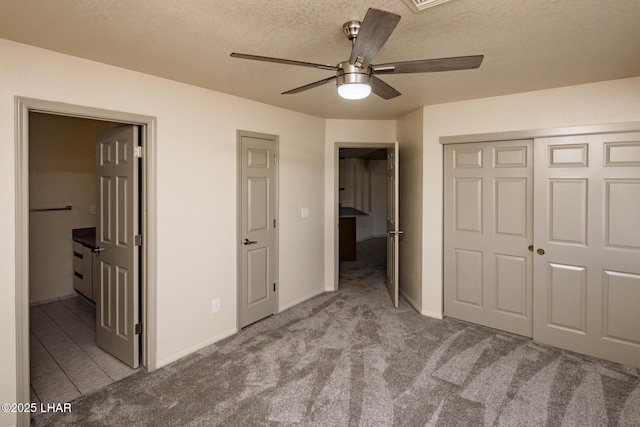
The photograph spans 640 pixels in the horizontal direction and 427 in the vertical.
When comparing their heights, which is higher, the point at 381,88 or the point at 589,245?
the point at 381,88

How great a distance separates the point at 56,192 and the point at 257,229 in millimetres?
2790

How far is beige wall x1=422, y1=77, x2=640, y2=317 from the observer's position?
294 cm

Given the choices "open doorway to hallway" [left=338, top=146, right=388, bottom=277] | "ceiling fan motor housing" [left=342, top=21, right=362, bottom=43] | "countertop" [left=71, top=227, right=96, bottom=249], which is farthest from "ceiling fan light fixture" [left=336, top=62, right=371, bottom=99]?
"open doorway to hallway" [left=338, top=146, right=388, bottom=277]

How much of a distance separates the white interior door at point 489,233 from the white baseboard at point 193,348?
2.40 meters

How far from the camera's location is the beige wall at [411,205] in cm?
411

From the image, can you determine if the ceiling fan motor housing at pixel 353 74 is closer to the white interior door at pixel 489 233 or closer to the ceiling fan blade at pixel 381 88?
the ceiling fan blade at pixel 381 88

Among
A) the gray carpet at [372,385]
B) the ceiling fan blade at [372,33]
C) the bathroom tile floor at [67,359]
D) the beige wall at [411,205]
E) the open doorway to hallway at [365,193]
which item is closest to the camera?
the ceiling fan blade at [372,33]

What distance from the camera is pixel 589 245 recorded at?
3.11 m

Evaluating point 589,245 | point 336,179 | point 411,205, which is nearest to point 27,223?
point 336,179

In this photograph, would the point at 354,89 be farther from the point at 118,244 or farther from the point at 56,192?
the point at 56,192

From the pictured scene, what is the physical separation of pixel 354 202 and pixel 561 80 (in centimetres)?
693

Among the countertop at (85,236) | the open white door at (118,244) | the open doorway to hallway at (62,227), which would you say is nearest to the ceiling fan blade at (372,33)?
the open white door at (118,244)

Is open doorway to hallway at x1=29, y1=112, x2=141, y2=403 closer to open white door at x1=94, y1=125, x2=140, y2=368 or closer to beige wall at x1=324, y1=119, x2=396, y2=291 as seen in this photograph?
open white door at x1=94, y1=125, x2=140, y2=368

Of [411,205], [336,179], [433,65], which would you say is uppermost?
[433,65]
